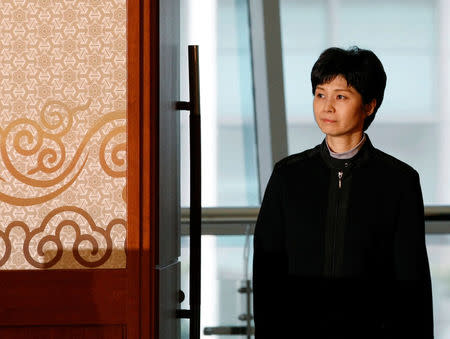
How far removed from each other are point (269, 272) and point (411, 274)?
0.34 meters

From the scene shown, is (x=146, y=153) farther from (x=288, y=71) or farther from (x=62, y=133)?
(x=288, y=71)

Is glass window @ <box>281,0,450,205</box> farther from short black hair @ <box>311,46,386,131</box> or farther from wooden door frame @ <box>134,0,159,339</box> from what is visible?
wooden door frame @ <box>134,0,159,339</box>

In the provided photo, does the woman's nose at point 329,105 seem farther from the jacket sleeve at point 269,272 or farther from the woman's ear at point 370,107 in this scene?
the jacket sleeve at point 269,272

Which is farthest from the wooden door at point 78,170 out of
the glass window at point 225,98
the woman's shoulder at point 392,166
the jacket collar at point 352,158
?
the glass window at point 225,98

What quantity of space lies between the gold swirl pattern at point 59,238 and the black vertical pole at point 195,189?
12.9 inches

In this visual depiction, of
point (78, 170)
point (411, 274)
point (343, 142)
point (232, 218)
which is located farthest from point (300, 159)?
point (232, 218)

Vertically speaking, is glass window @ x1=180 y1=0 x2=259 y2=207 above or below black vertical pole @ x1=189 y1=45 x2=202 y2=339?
above

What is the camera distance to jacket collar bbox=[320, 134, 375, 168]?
6.70 feet

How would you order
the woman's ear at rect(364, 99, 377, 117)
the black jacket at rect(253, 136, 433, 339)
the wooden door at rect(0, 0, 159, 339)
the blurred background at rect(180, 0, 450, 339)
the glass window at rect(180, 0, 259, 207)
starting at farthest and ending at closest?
the glass window at rect(180, 0, 259, 207) → the blurred background at rect(180, 0, 450, 339) → the woman's ear at rect(364, 99, 377, 117) → the black jacket at rect(253, 136, 433, 339) → the wooden door at rect(0, 0, 159, 339)

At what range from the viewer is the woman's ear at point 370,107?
208cm

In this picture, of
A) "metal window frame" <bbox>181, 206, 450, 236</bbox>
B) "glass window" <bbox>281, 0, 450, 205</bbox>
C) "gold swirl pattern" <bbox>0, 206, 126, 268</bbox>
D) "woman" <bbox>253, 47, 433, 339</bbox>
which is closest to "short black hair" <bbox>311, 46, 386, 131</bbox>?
"woman" <bbox>253, 47, 433, 339</bbox>

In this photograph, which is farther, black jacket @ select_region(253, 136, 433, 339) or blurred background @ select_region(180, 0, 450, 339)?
blurred background @ select_region(180, 0, 450, 339)

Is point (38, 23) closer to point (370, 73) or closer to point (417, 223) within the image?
point (370, 73)

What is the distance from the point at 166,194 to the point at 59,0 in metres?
0.52
